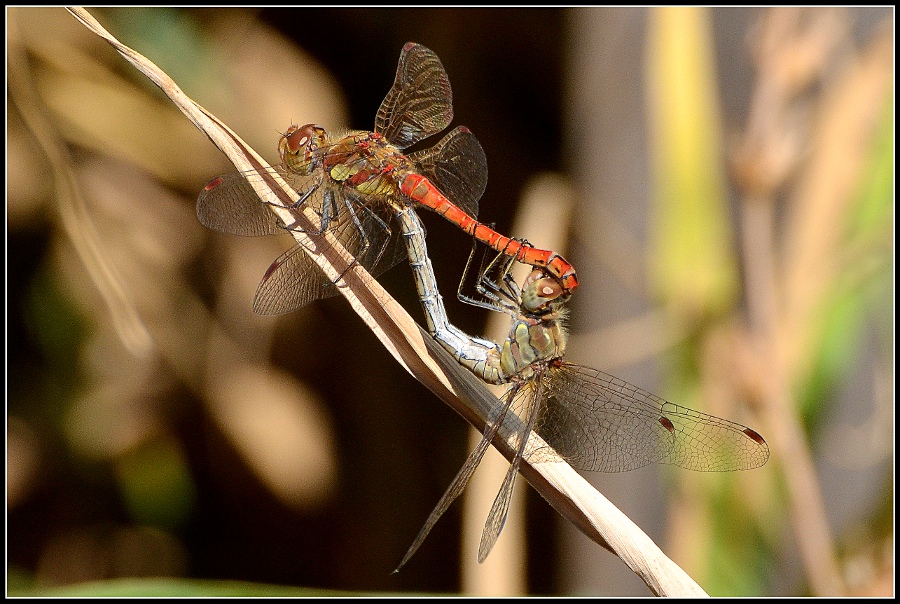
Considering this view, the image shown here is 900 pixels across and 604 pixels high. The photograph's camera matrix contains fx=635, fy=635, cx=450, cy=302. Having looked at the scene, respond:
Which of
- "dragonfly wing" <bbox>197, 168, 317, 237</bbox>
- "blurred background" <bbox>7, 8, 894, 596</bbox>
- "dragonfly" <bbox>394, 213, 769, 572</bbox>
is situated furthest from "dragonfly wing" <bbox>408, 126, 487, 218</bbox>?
"blurred background" <bbox>7, 8, 894, 596</bbox>

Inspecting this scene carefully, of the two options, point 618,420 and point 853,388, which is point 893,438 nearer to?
point 853,388

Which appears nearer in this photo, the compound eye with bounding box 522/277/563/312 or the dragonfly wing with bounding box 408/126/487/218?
the compound eye with bounding box 522/277/563/312

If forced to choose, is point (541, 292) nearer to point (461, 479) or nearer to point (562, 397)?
point (562, 397)

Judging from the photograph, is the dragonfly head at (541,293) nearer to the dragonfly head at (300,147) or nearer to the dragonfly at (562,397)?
the dragonfly at (562,397)

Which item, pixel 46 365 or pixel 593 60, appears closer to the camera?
pixel 46 365

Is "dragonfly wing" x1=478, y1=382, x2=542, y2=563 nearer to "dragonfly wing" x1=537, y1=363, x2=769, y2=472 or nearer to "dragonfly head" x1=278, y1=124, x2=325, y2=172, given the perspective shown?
"dragonfly wing" x1=537, y1=363, x2=769, y2=472

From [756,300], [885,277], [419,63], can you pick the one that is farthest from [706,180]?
[419,63]
